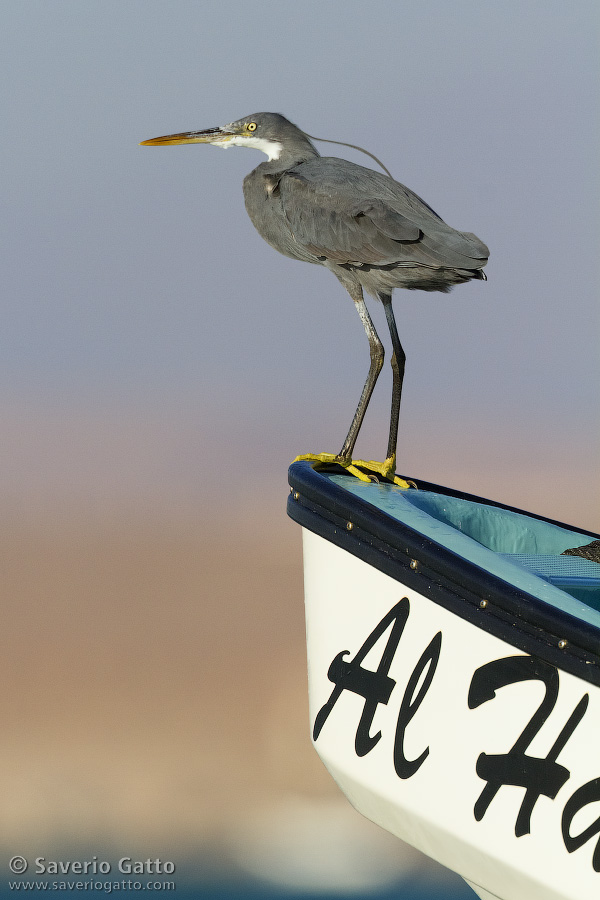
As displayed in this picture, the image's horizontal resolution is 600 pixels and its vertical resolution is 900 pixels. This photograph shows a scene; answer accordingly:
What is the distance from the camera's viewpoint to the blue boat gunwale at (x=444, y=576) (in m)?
2.66

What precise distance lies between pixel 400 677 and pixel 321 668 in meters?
0.45

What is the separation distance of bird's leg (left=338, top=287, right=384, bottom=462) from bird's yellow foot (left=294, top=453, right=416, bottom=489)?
26mm

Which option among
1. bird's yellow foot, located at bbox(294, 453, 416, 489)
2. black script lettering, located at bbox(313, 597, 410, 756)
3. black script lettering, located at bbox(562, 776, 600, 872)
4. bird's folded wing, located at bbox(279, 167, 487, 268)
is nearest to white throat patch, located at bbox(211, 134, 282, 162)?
bird's folded wing, located at bbox(279, 167, 487, 268)

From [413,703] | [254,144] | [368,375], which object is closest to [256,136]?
[254,144]

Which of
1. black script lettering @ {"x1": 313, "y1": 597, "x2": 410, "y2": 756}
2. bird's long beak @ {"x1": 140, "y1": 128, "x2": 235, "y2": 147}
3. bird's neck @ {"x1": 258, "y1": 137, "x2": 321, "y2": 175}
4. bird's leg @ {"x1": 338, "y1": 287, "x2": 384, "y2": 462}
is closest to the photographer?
black script lettering @ {"x1": 313, "y1": 597, "x2": 410, "y2": 756}

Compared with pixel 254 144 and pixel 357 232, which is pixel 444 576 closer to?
pixel 357 232

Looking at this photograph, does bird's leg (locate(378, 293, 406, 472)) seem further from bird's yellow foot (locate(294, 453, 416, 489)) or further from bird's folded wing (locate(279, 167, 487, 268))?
bird's folded wing (locate(279, 167, 487, 268))

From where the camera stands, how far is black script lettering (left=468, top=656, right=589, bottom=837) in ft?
8.73

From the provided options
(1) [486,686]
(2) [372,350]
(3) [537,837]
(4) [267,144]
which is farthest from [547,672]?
(4) [267,144]

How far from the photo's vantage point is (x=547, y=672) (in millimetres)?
2703

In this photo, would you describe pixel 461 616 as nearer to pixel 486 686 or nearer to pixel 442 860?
pixel 486 686

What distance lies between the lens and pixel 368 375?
12.3 feet

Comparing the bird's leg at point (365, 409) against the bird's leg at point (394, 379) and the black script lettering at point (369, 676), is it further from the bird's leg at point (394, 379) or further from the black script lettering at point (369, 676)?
the black script lettering at point (369, 676)

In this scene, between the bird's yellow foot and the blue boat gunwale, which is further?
the bird's yellow foot
